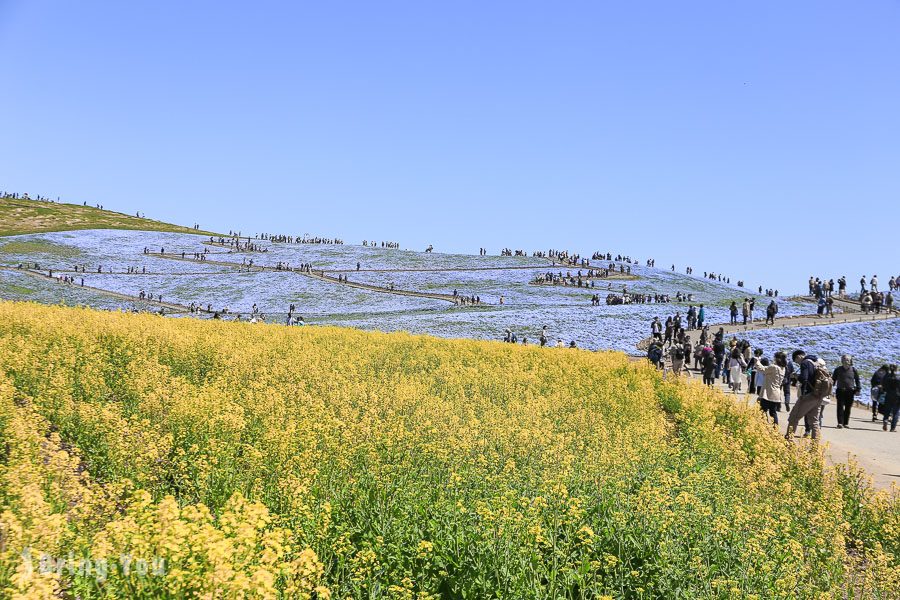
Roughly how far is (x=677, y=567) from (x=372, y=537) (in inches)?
122

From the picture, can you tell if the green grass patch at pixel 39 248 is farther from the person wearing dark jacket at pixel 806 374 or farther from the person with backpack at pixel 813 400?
the person with backpack at pixel 813 400

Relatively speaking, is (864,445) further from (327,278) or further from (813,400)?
(327,278)

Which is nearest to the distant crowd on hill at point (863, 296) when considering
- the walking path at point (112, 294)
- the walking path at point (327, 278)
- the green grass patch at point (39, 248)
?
the walking path at point (327, 278)

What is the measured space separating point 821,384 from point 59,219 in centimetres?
13890

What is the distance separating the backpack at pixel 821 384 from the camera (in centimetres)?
1486

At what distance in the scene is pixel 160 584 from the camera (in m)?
4.50

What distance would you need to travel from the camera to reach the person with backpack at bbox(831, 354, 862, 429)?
715 inches

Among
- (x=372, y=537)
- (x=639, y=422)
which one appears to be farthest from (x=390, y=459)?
(x=639, y=422)

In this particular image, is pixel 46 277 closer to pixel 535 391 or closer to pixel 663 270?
pixel 535 391

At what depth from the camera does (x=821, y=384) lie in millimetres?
14906

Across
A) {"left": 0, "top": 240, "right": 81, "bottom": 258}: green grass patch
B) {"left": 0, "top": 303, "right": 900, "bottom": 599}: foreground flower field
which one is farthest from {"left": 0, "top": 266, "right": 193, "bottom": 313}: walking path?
{"left": 0, "top": 303, "right": 900, "bottom": 599}: foreground flower field

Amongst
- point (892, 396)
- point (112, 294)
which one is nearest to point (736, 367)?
point (892, 396)

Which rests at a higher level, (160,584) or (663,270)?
(663,270)

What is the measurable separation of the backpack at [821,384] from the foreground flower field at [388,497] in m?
1.67
